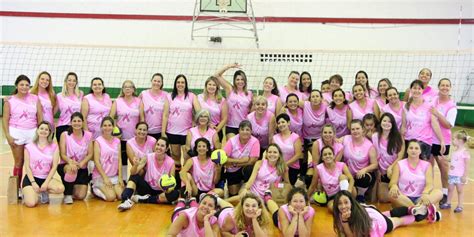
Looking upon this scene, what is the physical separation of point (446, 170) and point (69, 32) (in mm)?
11850

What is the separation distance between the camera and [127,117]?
571 cm

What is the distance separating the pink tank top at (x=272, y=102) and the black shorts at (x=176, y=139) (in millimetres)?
1143

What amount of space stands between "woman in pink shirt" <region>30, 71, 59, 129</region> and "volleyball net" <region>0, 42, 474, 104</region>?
25.0 ft

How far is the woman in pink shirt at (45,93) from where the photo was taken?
5511 millimetres

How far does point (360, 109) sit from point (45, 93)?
386 centimetres

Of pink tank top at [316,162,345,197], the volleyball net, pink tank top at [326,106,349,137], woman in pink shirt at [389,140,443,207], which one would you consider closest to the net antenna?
the volleyball net

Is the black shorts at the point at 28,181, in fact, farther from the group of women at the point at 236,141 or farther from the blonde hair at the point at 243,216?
the blonde hair at the point at 243,216

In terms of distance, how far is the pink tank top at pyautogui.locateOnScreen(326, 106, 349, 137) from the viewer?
5566 mm

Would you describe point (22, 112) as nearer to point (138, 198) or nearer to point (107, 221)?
point (138, 198)

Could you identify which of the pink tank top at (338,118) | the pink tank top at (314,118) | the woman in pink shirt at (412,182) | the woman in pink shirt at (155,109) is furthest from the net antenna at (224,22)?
the woman in pink shirt at (412,182)

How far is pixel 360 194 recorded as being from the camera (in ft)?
17.3

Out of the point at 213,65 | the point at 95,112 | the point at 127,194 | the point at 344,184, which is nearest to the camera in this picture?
the point at 344,184

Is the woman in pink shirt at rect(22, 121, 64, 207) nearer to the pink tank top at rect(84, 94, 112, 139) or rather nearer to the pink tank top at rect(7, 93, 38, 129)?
the pink tank top at rect(7, 93, 38, 129)

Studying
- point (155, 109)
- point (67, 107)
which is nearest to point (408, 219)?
point (155, 109)
